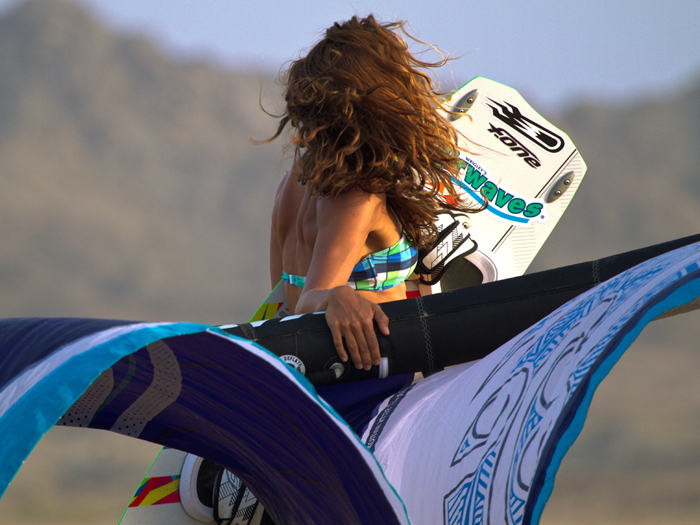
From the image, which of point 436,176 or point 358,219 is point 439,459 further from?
point 436,176

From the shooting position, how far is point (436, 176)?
1758mm

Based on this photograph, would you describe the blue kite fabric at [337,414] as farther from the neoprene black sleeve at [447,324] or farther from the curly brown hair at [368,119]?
the curly brown hair at [368,119]

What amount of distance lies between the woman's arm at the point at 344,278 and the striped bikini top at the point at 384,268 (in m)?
0.05

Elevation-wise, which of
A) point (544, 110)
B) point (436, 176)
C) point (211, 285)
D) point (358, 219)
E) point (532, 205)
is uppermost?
point (544, 110)

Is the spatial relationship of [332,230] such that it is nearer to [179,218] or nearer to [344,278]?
[344,278]

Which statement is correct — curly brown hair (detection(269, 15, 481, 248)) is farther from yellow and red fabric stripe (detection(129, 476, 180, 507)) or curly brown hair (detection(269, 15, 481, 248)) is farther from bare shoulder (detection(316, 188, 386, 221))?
yellow and red fabric stripe (detection(129, 476, 180, 507))

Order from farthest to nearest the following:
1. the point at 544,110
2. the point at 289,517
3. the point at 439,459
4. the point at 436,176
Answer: the point at 544,110
the point at 436,176
the point at 289,517
the point at 439,459

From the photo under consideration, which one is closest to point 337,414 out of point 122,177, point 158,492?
point 158,492

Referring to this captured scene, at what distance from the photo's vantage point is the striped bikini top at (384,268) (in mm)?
1713

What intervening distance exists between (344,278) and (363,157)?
1.00 feet

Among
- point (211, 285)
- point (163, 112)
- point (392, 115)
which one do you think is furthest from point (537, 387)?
point (163, 112)

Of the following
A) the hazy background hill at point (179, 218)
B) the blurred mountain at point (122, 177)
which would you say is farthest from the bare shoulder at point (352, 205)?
the blurred mountain at point (122, 177)

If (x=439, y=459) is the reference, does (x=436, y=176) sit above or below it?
above

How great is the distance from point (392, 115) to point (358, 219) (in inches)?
10.6
